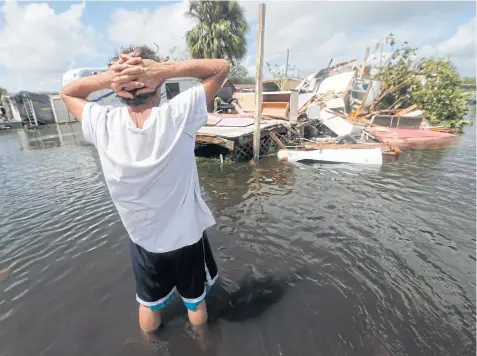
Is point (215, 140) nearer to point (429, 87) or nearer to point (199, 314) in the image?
Result: point (199, 314)

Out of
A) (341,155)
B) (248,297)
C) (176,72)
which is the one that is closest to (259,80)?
(341,155)

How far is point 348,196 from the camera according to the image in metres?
6.48

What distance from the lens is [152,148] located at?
152cm

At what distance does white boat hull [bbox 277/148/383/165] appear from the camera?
9.21 metres

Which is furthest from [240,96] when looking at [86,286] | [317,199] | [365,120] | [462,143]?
[86,286]

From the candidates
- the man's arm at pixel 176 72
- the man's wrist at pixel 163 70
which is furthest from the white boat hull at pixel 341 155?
the man's wrist at pixel 163 70

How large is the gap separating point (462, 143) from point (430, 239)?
11902mm

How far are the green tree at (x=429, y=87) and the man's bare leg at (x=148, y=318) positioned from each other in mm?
19631

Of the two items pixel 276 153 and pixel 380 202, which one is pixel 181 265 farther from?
pixel 276 153

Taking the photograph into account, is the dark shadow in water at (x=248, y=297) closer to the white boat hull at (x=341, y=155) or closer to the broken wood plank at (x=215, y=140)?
the broken wood plank at (x=215, y=140)

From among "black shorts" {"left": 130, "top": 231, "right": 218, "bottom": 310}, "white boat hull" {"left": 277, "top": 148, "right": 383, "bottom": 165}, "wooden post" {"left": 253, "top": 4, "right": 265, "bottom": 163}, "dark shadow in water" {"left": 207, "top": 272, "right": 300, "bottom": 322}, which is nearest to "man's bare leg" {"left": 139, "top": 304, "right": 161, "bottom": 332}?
"black shorts" {"left": 130, "top": 231, "right": 218, "bottom": 310}

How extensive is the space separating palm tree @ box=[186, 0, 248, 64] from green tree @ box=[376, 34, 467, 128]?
Result: 513 inches

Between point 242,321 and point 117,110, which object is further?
point 242,321

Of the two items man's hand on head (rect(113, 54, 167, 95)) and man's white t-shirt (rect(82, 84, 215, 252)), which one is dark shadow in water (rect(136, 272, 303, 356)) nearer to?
man's white t-shirt (rect(82, 84, 215, 252))
